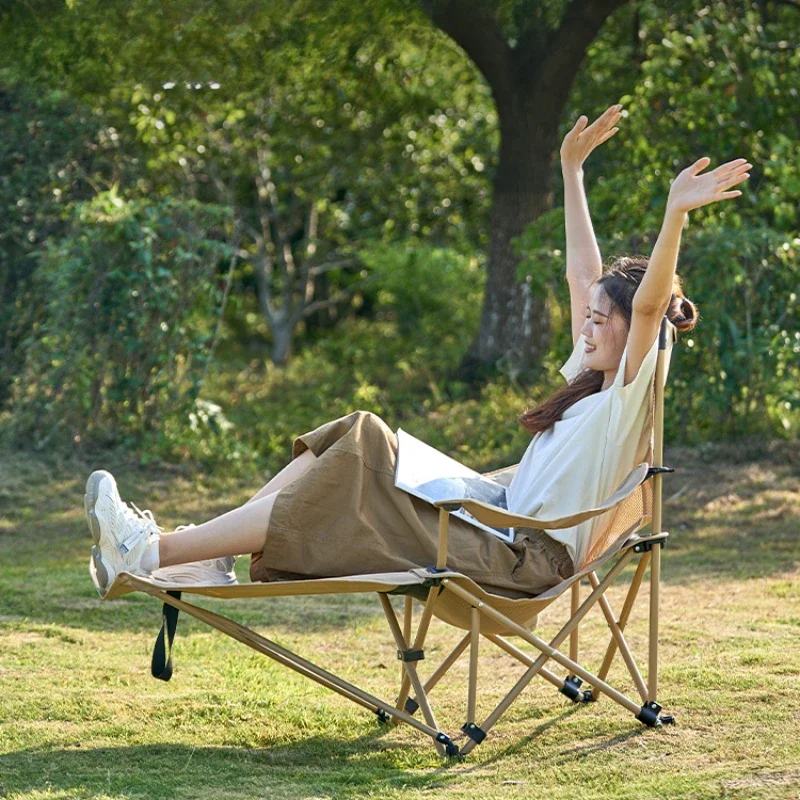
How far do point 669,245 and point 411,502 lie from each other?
0.84 m

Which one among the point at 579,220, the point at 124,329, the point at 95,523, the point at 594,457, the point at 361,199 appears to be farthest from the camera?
the point at 361,199

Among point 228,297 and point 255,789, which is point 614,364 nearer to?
point 255,789

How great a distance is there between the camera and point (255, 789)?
2.78 metres

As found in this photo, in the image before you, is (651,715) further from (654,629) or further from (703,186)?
(703,186)

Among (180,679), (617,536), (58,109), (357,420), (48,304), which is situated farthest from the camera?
(58,109)

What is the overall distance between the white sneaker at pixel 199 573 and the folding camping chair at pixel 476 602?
0.12 feet

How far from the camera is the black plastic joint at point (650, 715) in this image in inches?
123

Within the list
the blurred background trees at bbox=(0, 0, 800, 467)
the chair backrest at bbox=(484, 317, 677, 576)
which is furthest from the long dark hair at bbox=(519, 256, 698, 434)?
the blurred background trees at bbox=(0, 0, 800, 467)

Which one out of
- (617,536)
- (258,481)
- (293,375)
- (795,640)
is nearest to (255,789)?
(617,536)

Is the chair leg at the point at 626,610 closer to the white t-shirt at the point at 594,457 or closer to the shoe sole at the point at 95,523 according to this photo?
the white t-shirt at the point at 594,457

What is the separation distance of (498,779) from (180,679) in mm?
1187

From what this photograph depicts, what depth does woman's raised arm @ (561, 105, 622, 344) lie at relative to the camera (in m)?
3.58

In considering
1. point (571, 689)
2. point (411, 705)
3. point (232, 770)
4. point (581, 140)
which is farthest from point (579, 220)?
point (232, 770)

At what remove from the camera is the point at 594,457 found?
316cm
